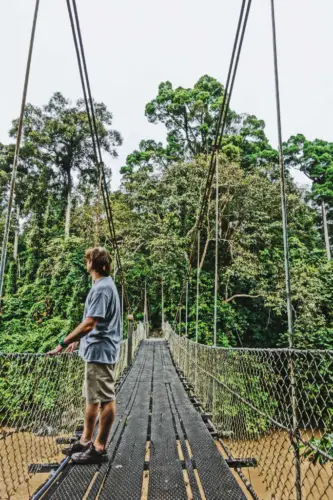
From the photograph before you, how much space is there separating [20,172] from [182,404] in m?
13.1

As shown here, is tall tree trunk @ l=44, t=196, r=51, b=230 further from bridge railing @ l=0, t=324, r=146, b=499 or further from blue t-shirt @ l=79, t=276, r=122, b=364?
blue t-shirt @ l=79, t=276, r=122, b=364

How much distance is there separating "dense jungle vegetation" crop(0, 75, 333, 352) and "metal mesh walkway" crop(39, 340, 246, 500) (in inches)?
210

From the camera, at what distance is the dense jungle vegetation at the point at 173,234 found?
9.09 meters

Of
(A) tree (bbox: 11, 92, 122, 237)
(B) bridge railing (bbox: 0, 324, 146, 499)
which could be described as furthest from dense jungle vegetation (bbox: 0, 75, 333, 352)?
(B) bridge railing (bbox: 0, 324, 146, 499)

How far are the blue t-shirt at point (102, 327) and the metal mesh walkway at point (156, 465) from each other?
393mm

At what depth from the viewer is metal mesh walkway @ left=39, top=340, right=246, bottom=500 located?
106cm

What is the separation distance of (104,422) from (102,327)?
353mm

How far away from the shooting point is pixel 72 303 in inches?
361

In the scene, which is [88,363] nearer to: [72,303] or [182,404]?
[182,404]

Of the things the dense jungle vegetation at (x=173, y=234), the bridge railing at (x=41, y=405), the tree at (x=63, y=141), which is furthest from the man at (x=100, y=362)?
the tree at (x=63, y=141)

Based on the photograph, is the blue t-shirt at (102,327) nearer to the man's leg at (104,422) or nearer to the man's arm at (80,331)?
the man's arm at (80,331)

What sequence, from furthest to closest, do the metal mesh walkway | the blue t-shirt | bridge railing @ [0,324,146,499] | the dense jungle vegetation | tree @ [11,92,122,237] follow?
1. tree @ [11,92,122,237]
2. the dense jungle vegetation
3. bridge railing @ [0,324,146,499]
4. the blue t-shirt
5. the metal mesh walkway

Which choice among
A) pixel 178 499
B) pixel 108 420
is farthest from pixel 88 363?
pixel 178 499

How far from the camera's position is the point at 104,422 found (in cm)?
122
